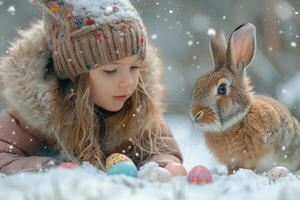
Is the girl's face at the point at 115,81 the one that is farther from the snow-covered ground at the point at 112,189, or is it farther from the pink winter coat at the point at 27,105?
the snow-covered ground at the point at 112,189

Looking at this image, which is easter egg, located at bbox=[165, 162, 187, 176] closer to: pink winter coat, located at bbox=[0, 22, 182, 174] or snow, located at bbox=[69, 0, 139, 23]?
pink winter coat, located at bbox=[0, 22, 182, 174]

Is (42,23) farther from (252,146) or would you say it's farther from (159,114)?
(252,146)

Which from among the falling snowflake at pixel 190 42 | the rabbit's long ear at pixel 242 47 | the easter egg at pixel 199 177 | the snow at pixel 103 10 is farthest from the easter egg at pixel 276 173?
the falling snowflake at pixel 190 42

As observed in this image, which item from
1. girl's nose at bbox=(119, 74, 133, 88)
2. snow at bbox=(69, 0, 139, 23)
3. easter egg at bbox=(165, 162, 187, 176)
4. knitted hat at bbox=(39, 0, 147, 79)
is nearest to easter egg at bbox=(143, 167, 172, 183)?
easter egg at bbox=(165, 162, 187, 176)

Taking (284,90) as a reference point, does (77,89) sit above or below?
above

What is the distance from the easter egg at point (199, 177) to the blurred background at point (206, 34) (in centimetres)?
211

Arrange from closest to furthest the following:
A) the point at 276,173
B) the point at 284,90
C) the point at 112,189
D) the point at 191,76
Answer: the point at 112,189 → the point at 276,173 → the point at 284,90 → the point at 191,76

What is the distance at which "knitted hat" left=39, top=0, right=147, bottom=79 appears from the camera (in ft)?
8.17

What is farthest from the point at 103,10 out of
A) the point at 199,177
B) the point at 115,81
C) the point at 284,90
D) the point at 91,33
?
the point at 284,90

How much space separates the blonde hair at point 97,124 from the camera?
8.54ft

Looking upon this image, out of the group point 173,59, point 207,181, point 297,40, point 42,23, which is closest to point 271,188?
point 207,181

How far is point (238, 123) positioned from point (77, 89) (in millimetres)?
676

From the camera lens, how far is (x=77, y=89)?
2.62 meters

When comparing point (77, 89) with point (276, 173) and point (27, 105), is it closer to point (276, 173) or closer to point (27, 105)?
point (27, 105)
